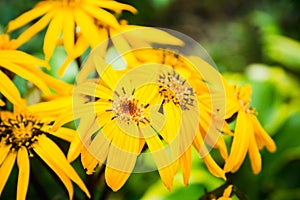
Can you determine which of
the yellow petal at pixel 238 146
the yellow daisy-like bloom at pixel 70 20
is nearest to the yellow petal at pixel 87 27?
the yellow daisy-like bloom at pixel 70 20

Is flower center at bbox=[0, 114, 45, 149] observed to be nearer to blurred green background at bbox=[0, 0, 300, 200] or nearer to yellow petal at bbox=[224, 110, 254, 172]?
blurred green background at bbox=[0, 0, 300, 200]

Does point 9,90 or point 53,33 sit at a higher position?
point 53,33

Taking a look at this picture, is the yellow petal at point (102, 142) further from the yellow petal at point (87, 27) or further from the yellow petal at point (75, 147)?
the yellow petal at point (87, 27)

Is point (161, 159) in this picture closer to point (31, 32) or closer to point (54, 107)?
point (54, 107)

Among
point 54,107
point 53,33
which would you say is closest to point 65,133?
point 54,107

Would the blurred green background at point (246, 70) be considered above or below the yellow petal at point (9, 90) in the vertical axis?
above
